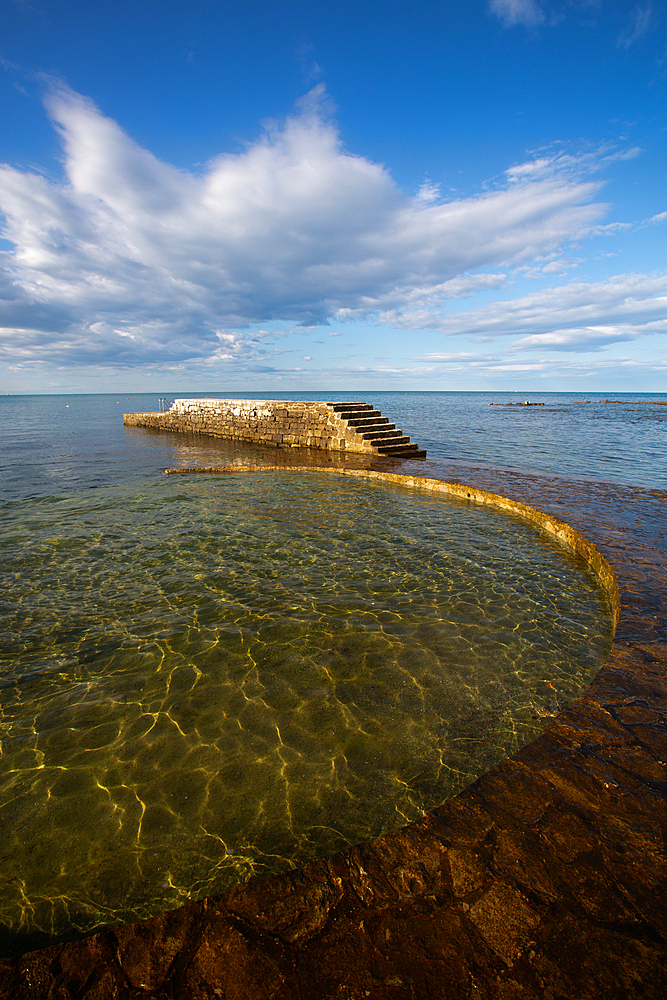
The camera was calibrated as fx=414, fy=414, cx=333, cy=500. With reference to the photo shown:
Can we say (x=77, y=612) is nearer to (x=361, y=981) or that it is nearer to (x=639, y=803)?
(x=361, y=981)

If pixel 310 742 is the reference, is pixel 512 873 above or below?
above

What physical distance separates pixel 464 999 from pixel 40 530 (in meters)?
10.2

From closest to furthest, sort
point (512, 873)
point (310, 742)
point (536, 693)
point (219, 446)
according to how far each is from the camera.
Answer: point (512, 873) < point (310, 742) < point (536, 693) < point (219, 446)

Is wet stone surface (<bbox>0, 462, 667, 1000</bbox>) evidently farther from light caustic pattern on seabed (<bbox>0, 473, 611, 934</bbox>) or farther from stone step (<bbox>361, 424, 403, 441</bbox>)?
stone step (<bbox>361, 424, 403, 441</bbox>)

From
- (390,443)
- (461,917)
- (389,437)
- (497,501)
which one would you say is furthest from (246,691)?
(389,437)

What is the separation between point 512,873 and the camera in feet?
8.08

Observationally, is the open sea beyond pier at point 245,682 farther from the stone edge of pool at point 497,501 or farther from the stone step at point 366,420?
the stone step at point 366,420

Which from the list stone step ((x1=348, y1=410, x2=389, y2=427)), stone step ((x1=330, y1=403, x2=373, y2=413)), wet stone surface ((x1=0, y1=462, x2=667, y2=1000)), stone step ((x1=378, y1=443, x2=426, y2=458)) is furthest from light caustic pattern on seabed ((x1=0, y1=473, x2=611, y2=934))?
stone step ((x1=330, y1=403, x2=373, y2=413))

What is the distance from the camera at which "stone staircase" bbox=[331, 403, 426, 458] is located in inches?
714

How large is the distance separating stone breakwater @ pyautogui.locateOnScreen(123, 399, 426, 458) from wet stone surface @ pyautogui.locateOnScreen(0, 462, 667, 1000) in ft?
51.6

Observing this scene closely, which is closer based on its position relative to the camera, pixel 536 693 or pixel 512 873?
pixel 512 873

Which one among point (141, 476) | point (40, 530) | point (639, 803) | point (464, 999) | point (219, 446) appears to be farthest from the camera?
point (219, 446)

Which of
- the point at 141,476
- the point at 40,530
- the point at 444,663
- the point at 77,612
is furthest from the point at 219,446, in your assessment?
the point at 444,663

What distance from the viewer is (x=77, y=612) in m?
5.79
